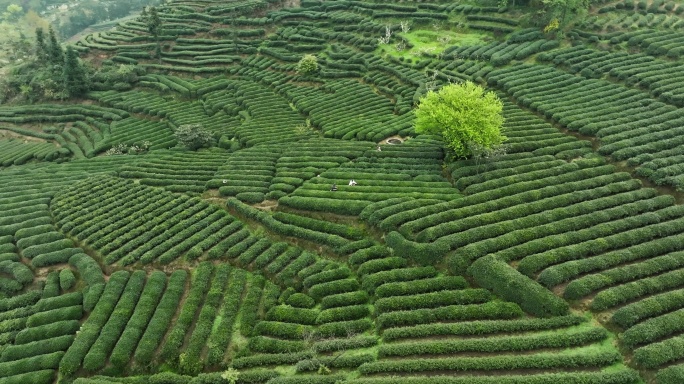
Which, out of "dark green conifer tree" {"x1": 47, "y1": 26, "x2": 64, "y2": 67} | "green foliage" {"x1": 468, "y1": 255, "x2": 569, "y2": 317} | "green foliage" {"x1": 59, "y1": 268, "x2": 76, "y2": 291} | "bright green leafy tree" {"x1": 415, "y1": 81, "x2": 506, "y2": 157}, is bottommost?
→ "green foliage" {"x1": 59, "y1": 268, "x2": 76, "y2": 291}

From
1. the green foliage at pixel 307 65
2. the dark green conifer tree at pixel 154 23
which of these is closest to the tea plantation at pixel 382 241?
the green foliage at pixel 307 65

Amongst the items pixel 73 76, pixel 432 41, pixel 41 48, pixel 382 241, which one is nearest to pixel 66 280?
pixel 382 241

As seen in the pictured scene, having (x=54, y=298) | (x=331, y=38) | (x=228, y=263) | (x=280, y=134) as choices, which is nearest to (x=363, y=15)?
(x=331, y=38)

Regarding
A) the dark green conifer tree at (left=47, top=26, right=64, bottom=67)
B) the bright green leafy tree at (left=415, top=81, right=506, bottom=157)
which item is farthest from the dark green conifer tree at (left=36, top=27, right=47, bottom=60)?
the bright green leafy tree at (left=415, top=81, right=506, bottom=157)

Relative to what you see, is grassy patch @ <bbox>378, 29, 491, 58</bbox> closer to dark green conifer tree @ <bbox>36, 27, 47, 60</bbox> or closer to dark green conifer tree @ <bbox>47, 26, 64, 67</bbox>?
dark green conifer tree @ <bbox>47, 26, 64, 67</bbox>

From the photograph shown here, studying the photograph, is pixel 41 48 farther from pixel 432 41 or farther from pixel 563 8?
pixel 563 8
